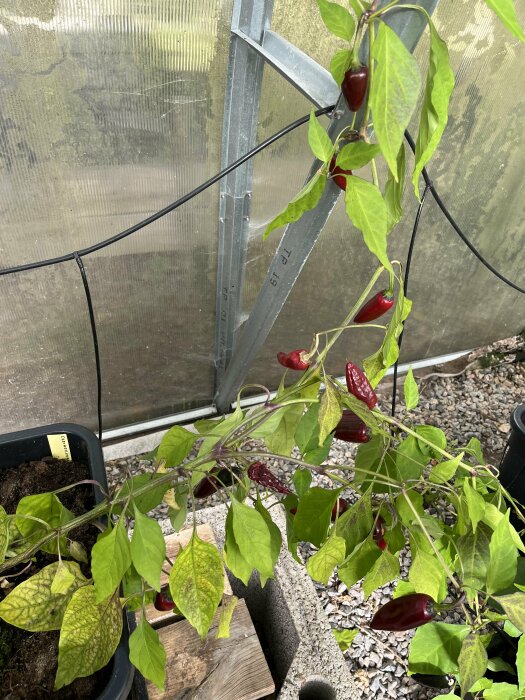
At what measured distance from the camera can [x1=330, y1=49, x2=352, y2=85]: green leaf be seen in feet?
1.66

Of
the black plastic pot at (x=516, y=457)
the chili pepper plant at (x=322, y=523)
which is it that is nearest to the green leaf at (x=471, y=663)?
the chili pepper plant at (x=322, y=523)

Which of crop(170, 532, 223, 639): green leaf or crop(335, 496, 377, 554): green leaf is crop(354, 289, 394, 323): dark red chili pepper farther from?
crop(170, 532, 223, 639): green leaf

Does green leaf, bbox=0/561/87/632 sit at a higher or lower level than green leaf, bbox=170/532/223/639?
higher

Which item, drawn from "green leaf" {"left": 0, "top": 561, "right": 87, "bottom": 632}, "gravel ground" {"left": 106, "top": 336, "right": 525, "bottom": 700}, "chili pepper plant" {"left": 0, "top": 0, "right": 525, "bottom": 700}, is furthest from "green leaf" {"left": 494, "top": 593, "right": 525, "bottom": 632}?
"gravel ground" {"left": 106, "top": 336, "right": 525, "bottom": 700}

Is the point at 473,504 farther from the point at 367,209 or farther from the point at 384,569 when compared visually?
the point at 367,209

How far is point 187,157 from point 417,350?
120cm

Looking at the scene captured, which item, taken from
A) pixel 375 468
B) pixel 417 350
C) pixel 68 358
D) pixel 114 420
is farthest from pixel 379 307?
pixel 417 350

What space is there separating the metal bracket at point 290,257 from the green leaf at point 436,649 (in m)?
0.64

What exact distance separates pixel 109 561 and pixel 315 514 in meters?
0.23

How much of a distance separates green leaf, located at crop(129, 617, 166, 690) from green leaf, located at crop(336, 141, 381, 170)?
1.67 ft

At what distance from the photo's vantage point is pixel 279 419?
621 millimetres

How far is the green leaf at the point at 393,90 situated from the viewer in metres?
0.31

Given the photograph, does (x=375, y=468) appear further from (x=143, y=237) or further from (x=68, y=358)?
(x=68, y=358)

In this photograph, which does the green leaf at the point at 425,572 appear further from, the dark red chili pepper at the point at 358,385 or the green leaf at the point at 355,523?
the dark red chili pepper at the point at 358,385
